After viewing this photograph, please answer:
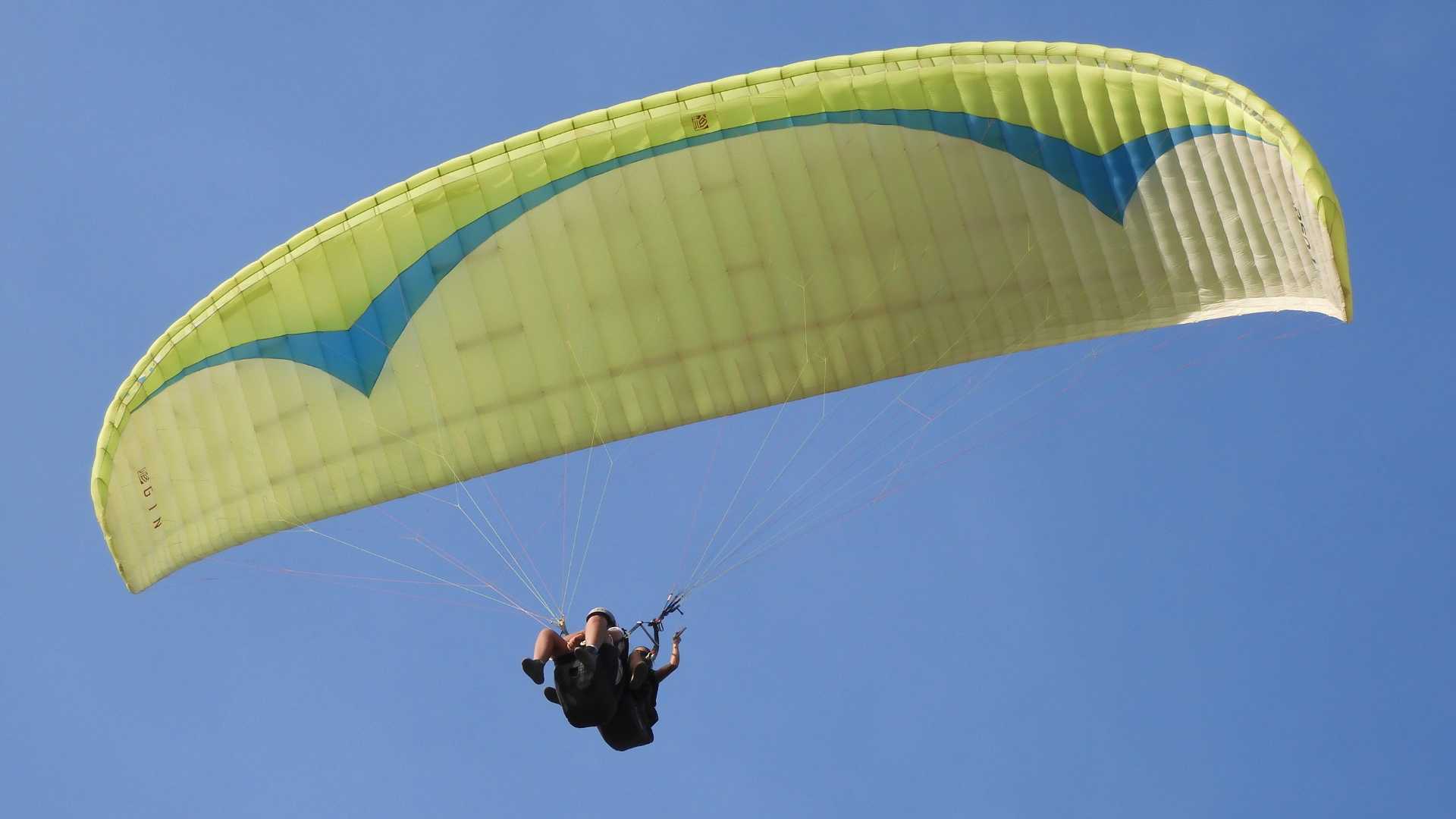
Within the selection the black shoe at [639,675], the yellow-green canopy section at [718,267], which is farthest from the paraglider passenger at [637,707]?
the yellow-green canopy section at [718,267]

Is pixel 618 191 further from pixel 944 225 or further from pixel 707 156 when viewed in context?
pixel 944 225

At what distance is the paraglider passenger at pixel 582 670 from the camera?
46.7 ft

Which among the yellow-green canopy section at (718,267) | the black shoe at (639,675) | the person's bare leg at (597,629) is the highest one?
the yellow-green canopy section at (718,267)

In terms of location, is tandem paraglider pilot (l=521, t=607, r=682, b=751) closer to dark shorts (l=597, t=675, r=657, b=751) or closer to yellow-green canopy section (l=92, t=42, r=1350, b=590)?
dark shorts (l=597, t=675, r=657, b=751)

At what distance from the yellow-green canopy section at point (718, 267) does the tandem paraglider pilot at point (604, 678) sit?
2.05m

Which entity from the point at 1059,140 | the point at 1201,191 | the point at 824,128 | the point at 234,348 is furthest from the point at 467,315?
the point at 1201,191

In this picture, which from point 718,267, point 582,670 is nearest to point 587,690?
point 582,670

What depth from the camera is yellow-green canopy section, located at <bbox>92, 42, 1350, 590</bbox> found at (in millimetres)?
14938

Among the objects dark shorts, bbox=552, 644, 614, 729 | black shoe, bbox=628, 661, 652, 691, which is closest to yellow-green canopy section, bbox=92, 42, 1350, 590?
black shoe, bbox=628, 661, 652, 691

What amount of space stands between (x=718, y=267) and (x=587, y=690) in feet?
12.1

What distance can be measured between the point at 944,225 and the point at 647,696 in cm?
460

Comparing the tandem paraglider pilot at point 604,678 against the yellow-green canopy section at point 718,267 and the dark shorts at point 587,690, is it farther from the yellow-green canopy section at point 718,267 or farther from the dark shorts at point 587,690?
the yellow-green canopy section at point 718,267

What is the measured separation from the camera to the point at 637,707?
1481cm

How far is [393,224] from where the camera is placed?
15500 mm
